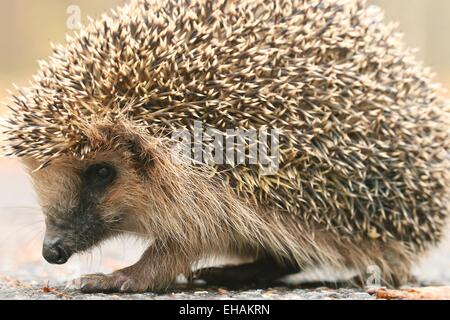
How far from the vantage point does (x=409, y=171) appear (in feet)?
13.1

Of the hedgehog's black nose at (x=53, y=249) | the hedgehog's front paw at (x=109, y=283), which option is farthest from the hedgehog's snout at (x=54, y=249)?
the hedgehog's front paw at (x=109, y=283)

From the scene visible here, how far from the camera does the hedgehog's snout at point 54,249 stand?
370 centimetres

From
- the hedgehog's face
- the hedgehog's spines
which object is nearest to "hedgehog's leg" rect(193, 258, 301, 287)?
the hedgehog's spines

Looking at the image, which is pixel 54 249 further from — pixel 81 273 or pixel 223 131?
pixel 81 273

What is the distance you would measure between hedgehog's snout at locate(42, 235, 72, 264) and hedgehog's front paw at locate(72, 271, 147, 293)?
0.16 m

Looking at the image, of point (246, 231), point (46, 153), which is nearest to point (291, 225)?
point (246, 231)

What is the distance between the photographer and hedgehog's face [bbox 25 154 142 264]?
12.3 feet

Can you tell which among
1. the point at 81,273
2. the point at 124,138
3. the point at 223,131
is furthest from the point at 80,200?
the point at 81,273

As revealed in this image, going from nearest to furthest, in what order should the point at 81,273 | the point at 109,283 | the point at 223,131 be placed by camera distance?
the point at 223,131 → the point at 109,283 → the point at 81,273

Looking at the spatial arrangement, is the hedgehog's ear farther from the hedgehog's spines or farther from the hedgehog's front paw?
the hedgehog's front paw

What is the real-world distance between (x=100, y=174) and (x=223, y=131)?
0.61 m

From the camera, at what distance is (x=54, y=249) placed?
3697 mm

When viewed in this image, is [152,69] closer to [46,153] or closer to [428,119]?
[46,153]

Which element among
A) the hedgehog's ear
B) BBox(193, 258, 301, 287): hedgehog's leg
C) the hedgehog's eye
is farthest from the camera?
BBox(193, 258, 301, 287): hedgehog's leg
